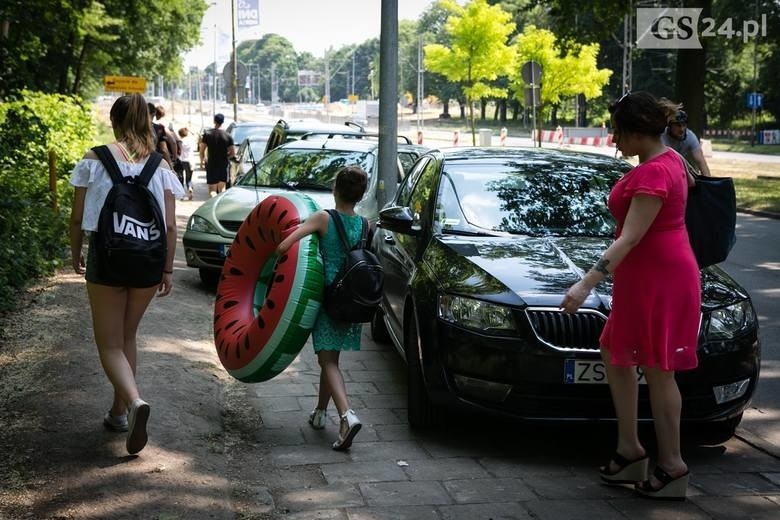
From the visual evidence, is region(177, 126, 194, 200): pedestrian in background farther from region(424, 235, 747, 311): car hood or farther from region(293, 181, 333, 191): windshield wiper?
region(424, 235, 747, 311): car hood

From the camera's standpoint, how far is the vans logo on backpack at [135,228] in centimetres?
506

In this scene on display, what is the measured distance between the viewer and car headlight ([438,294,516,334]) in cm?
538

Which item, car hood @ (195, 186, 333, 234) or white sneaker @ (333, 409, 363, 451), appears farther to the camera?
car hood @ (195, 186, 333, 234)

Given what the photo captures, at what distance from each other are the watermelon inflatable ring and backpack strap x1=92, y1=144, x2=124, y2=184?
108 cm

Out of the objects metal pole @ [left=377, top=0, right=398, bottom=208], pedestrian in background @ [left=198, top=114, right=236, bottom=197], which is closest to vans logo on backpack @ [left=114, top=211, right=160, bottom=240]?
metal pole @ [left=377, top=0, right=398, bottom=208]

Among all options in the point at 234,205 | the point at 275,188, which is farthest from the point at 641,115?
the point at 275,188

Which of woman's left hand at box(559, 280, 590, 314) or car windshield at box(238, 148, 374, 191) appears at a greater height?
car windshield at box(238, 148, 374, 191)

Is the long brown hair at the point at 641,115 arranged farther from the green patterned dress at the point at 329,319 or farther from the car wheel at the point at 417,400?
the car wheel at the point at 417,400

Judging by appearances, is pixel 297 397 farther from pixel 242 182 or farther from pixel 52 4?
pixel 52 4

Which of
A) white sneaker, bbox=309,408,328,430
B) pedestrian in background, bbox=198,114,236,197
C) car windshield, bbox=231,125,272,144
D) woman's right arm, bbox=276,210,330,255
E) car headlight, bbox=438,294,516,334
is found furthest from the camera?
car windshield, bbox=231,125,272,144

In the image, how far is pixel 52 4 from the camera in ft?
64.3

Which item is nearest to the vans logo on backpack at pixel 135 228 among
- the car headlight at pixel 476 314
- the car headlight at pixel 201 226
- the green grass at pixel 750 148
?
the car headlight at pixel 476 314

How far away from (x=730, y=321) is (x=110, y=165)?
11.0 feet

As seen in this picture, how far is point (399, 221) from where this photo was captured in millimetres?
6656
